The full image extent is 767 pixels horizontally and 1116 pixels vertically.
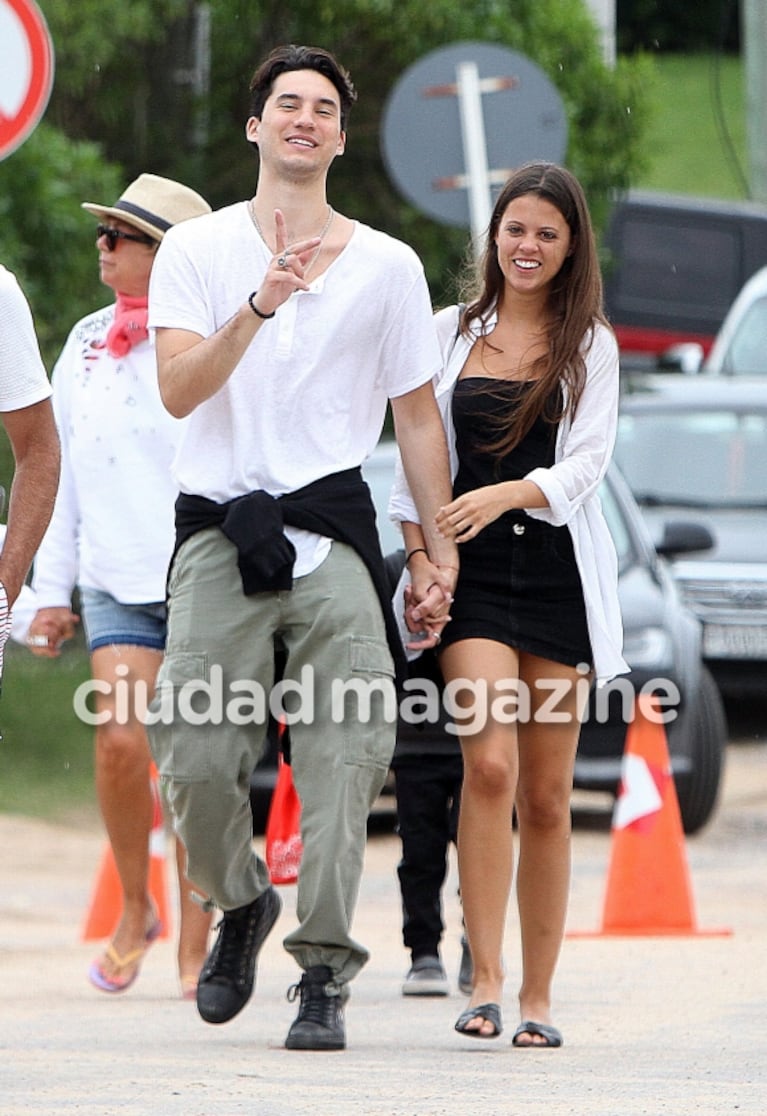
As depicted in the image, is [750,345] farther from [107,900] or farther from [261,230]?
[261,230]

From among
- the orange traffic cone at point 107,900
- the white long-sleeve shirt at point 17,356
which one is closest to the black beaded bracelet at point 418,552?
the white long-sleeve shirt at point 17,356

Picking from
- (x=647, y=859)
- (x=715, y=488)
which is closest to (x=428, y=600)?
(x=647, y=859)

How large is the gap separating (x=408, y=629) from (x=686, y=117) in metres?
52.6

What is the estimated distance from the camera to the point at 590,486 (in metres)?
5.66

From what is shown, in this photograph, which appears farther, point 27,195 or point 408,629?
point 27,195

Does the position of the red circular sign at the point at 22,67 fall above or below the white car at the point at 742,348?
above

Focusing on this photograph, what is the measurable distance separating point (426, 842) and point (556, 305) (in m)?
1.56

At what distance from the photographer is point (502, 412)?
18.8ft

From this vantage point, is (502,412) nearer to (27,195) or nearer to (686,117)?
(27,195)

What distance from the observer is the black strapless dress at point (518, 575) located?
5.67 metres

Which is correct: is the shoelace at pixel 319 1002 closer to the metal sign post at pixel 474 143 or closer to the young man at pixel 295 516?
the young man at pixel 295 516

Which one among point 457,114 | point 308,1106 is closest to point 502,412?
point 308,1106

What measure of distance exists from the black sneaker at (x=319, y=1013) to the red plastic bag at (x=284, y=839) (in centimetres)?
29

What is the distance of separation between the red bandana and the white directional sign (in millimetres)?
3996
